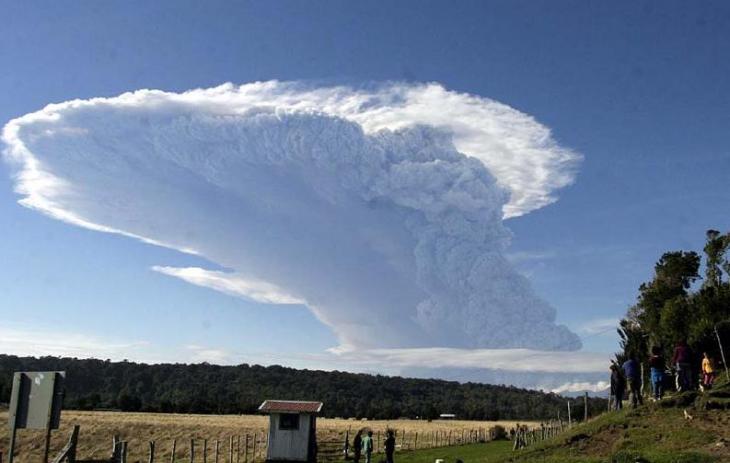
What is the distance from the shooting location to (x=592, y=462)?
21484 mm

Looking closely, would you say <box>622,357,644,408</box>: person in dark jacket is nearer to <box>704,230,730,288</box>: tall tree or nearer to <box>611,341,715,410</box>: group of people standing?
<box>611,341,715,410</box>: group of people standing

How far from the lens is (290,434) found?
38594 mm

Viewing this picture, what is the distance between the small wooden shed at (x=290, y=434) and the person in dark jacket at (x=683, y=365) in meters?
18.6

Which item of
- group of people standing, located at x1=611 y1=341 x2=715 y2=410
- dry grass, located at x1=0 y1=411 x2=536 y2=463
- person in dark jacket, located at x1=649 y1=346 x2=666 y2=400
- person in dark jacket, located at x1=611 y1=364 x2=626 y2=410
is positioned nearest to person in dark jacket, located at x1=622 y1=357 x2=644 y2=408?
group of people standing, located at x1=611 y1=341 x2=715 y2=410

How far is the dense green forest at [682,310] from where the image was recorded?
4934 centimetres

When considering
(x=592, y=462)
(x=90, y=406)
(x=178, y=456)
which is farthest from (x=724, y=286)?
(x=90, y=406)

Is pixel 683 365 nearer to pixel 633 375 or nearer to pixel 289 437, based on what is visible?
pixel 633 375

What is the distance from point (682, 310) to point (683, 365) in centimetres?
2773

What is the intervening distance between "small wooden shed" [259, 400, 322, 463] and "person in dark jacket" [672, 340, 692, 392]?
1859 cm

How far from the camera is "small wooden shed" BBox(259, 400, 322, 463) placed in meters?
38.3

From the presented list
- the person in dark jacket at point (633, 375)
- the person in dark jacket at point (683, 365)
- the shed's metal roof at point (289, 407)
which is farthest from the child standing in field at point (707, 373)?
the shed's metal roof at point (289, 407)

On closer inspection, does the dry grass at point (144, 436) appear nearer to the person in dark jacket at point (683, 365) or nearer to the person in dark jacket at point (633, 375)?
the person in dark jacket at point (633, 375)

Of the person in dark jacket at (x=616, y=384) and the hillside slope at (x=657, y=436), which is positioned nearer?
the hillside slope at (x=657, y=436)

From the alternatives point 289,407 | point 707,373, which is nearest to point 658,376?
point 707,373
